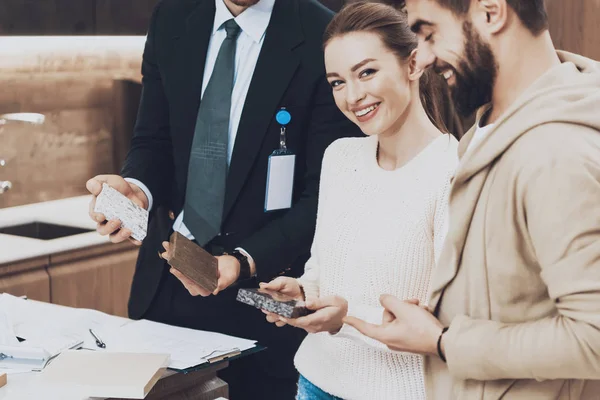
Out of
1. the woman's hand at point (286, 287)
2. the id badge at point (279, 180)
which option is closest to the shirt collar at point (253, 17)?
the id badge at point (279, 180)

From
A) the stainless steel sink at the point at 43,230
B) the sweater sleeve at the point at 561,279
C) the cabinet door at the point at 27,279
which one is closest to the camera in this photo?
the sweater sleeve at the point at 561,279

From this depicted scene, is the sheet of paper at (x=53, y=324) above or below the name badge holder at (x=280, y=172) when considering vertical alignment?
below

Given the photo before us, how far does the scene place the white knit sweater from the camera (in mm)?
1689

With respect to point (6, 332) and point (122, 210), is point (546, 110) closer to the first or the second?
point (122, 210)

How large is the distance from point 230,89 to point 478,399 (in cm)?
129

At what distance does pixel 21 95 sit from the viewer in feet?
12.0

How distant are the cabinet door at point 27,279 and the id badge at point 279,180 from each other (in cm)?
144

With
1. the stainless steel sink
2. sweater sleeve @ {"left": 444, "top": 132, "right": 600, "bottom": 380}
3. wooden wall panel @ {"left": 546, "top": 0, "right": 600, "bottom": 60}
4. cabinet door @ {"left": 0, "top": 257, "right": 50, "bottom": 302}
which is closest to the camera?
sweater sleeve @ {"left": 444, "top": 132, "right": 600, "bottom": 380}

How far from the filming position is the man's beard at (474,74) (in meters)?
1.13

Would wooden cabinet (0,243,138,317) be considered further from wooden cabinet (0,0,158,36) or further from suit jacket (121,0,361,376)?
suit jacket (121,0,361,376)

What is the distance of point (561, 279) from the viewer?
1014 mm

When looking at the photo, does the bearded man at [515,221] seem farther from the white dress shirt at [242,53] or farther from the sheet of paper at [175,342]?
the white dress shirt at [242,53]

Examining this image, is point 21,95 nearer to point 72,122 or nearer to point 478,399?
point 72,122

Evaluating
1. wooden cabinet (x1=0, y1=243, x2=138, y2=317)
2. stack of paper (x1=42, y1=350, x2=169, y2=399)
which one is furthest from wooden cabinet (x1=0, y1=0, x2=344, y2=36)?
stack of paper (x1=42, y1=350, x2=169, y2=399)
